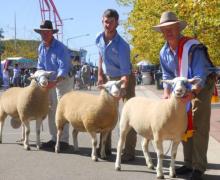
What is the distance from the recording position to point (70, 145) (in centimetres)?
1030

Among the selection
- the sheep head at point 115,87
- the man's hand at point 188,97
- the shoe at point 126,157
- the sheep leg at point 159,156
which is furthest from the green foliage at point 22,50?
the man's hand at point 188,97

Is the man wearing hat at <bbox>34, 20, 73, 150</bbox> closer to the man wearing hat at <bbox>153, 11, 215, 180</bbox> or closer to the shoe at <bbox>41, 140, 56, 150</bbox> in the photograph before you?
the shoe at <bbox>41, 140, 56, 150</bbox>

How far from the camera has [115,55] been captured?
8422 mm

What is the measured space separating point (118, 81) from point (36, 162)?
189 cm

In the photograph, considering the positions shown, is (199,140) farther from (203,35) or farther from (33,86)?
(203,35)

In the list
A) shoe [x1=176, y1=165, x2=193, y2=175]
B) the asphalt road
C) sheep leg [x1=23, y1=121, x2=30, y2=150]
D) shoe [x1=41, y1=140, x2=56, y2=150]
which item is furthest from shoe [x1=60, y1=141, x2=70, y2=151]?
shoe [x1=176, y1=165, x2=193, y2=175]

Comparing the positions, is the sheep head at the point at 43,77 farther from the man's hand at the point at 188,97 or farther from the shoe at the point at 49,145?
the man's hand at the point at 188,97

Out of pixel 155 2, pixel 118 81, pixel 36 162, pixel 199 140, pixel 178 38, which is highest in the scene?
pixel 155 2

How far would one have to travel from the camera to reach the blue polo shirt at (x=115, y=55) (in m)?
8.28

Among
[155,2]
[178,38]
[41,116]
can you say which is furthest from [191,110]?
[155,2]

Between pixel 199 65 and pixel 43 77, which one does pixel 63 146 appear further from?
pixel 199 65

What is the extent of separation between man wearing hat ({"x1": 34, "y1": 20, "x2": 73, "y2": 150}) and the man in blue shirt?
120cm

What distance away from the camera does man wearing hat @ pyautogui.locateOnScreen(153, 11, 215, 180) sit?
22.2 ft

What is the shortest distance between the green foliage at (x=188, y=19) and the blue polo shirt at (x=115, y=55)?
8.84 ft
